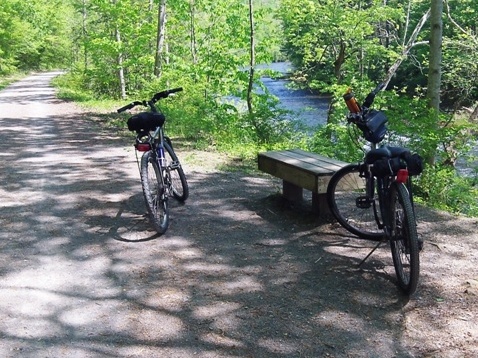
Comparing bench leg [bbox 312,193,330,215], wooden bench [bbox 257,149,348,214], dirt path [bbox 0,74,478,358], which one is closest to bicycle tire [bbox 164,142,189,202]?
dirt path [bbox 0,74,478,358]

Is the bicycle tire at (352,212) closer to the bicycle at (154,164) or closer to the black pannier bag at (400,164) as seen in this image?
the black pannier bag at (400,164)

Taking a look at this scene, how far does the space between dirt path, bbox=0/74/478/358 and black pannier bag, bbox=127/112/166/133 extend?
0.98 m

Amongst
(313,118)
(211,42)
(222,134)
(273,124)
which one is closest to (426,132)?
(273,124)

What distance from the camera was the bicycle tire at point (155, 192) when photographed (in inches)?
190

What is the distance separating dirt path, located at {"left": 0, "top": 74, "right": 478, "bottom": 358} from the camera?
308 cm

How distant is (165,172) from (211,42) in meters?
11.3

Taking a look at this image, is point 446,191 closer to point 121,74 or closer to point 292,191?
point 292,191

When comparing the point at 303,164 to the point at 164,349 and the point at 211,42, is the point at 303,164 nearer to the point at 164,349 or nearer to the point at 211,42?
the point at 164,349

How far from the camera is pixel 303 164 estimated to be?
5289 mm

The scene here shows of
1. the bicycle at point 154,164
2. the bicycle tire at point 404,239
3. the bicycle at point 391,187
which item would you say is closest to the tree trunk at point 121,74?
the bicycle at point 154,164

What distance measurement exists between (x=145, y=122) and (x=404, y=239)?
2745 mm

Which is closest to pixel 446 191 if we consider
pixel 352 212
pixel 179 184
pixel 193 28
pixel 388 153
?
pixel 352 212

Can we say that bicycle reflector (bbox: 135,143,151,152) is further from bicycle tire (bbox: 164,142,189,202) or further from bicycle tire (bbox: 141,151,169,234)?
bicycle tire (bbox: 164,142,189,202)

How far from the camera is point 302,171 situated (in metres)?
5.10
